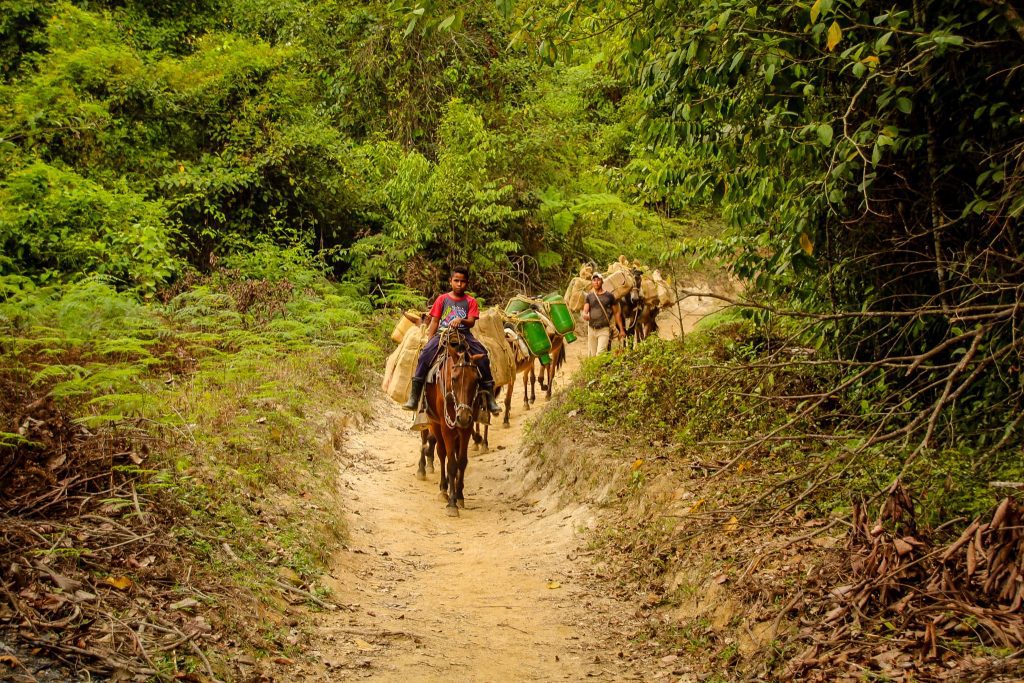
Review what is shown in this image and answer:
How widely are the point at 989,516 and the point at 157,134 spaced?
20.0 m

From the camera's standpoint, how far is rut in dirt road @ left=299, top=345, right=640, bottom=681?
20.3 ft

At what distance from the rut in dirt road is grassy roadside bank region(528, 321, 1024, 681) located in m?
0.44

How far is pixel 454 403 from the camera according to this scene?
34.9 ft

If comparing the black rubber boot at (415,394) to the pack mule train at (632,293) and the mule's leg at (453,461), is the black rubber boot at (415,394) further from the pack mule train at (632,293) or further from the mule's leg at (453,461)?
the pack mule train at (632,293)

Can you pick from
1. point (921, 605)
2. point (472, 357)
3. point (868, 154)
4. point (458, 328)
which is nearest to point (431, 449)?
point (472, 357)

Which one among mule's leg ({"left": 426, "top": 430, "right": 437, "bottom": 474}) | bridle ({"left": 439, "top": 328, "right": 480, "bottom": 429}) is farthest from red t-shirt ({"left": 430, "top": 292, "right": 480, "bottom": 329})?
mule's leg ({"left": 426, "top": 430, "right": 437, "bottom": 474})

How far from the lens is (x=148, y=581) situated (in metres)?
5.64

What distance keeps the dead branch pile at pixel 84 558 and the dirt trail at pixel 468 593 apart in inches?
46.6

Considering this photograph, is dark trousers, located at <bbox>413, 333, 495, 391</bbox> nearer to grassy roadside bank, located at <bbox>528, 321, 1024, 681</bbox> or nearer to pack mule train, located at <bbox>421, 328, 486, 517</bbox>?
pack mule train, located at <bbox>421, 328, 486, 517</bbox>

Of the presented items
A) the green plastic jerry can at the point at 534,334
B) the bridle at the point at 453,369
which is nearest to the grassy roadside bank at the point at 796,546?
the bridle at the point at 453,369

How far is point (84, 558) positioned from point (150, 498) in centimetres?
107

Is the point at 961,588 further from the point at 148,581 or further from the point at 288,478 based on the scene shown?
the point at 288,478

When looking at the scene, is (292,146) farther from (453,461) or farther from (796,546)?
(796,546)

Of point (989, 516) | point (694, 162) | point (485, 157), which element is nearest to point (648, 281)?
point (485, 157)
